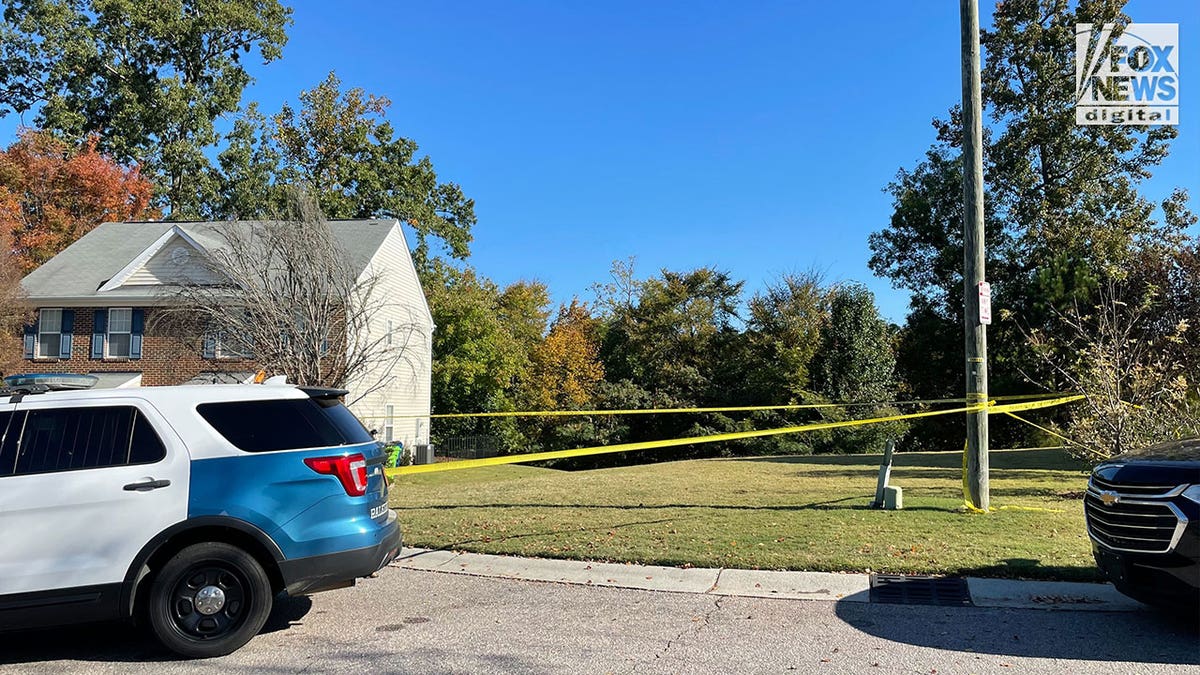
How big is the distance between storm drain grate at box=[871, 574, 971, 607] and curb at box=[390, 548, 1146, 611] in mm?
70

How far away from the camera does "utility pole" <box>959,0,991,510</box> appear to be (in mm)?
9461

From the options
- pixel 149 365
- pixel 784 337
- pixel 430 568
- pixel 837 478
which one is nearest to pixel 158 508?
pixel 430 568

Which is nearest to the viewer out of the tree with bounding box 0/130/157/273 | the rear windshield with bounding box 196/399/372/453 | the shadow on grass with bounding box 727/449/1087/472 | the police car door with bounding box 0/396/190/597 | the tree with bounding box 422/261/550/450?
the police car door with bounding box 0/396/190/597

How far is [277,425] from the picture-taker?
18.4 ft

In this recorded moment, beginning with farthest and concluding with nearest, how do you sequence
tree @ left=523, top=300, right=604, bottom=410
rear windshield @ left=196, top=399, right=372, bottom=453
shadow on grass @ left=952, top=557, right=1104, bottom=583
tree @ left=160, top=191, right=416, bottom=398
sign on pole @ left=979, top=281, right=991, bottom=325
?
tree @ left=523, top=300, right=604, bottom=410 → tree @ left=160, top=191, right=416, bottom=398 → sign on pole @ left=979, top=281, right=991, bottom=325 → shadow on grass @ left=952, top=557, right=1104, bottom=583 → rear windshield @ left=196, top=399, right=372, bottom=453

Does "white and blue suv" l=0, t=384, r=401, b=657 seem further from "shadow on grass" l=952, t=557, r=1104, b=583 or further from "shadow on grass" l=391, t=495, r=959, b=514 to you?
"shadow on grass" l=952, t=557, r=1104, b=583

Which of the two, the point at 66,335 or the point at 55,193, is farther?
the point at 55,193

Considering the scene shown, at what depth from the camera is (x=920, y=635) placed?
216 inches

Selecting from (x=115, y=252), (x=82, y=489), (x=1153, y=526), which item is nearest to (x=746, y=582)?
(x=1153, y=526)

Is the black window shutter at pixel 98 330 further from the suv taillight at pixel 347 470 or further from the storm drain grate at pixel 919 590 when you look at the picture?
the storm drain grate at pixel 919 590

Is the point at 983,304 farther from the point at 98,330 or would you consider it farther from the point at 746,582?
the point at 98,330

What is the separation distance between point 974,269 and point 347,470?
7.65 meters

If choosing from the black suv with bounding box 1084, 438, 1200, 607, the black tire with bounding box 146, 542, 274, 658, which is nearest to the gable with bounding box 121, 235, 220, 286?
the black tire with bounding box 146, 542, 274, 658

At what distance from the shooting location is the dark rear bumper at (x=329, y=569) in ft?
17.6
